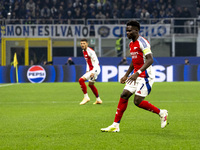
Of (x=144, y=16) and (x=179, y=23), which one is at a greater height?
(x=144, y=16)

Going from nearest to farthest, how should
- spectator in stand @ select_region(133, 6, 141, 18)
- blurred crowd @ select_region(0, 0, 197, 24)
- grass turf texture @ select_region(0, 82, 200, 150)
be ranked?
grass turf texture @ select_region(0, 82, 200, 150)
spectator in stand @ select_region(133, 6, 141, 18)
blurred crowd @ select_region(0, 0, 197, 24)

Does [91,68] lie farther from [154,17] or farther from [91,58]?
[154,17]

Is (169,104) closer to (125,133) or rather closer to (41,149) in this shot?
(125,133)

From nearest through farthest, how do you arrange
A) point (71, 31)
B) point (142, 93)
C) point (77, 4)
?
point (142, 93) < point (71, 31) < point (77, 4)

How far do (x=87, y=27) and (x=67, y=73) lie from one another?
284 inches

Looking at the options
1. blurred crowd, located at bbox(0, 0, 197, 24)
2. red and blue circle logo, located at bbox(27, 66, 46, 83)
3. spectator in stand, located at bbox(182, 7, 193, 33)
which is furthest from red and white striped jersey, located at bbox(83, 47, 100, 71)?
spectator in stand, located at bbox(182, 7, 193, 33)

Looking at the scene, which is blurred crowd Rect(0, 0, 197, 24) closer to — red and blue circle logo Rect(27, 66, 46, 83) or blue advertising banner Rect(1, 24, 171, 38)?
blue advertising banner Rect(1, 24, 171, 38)

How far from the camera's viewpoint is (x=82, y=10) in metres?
34.9

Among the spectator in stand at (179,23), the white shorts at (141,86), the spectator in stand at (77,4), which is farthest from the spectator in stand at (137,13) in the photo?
the white shorts at (141,86)

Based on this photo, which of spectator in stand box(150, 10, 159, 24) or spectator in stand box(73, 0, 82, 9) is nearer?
spectator in stand box(150, 10, 159, 24)

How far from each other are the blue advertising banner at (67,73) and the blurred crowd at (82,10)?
747cm

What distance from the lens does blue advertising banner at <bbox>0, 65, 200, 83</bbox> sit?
27.1 metres

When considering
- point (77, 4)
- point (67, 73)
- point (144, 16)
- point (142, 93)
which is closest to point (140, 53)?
point (142, 93)

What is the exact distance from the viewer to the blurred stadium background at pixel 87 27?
110ft
